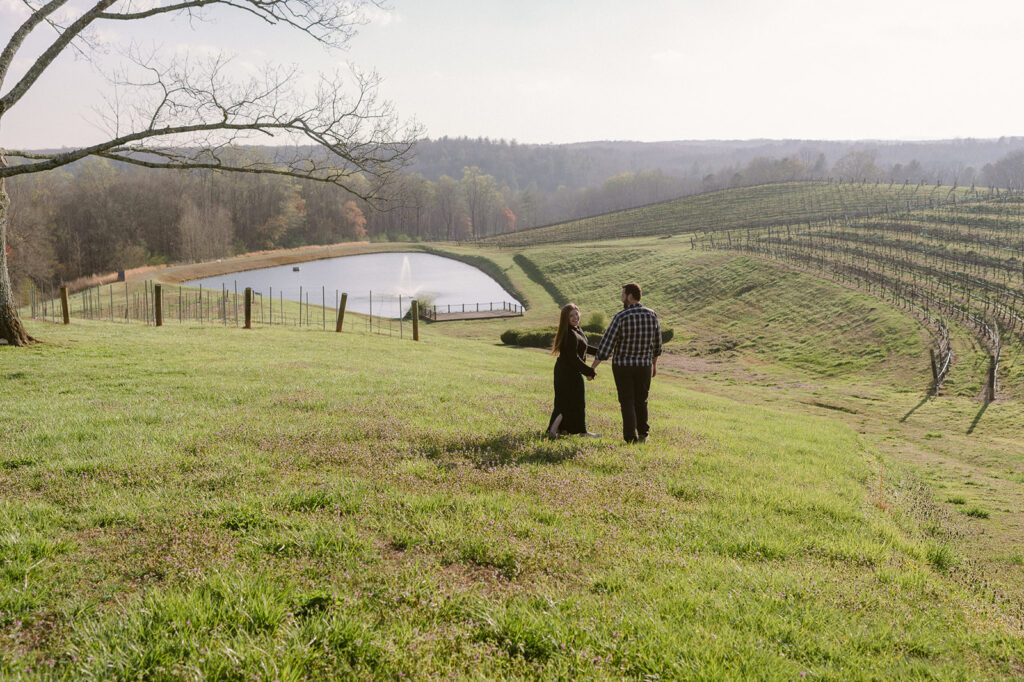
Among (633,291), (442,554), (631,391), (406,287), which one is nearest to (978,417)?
(631,391)

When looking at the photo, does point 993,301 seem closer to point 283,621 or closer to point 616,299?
point 616,299

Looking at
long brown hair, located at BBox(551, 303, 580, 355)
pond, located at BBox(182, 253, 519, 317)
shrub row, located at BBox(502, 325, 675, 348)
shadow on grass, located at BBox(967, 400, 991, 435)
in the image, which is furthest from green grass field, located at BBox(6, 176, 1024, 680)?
pond, located at BBox(182, 253, 519, 317)

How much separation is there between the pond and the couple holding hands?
5990cm

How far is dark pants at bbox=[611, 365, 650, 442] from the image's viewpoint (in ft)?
33.4

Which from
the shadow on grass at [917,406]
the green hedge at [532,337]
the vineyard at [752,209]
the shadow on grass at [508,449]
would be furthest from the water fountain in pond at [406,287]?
the shadow on grass at [508,449]

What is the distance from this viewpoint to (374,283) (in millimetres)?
91062

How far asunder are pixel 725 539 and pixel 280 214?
5649 inches

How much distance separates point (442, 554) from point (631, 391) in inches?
221

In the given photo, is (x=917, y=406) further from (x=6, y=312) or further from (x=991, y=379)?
(x=6, y=312)

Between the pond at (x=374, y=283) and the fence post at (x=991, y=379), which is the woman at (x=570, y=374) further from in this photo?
the pond at (x=374, y=283)

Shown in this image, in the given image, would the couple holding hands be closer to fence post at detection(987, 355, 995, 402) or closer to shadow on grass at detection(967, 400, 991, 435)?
shadow on grass at detection(967, 400, 991, 435)

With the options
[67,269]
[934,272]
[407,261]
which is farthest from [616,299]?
[67,269]

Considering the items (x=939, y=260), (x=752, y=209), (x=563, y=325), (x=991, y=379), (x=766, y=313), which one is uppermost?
(x=752, y=209)

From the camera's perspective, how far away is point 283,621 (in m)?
4.21
